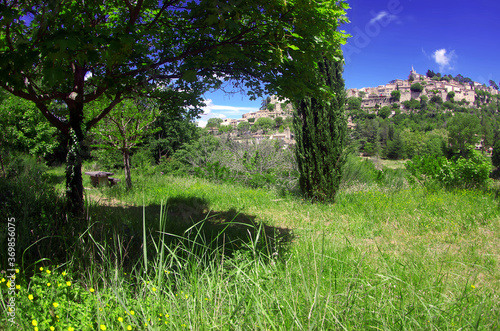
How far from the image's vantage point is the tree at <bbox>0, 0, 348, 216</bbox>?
99.3 inches

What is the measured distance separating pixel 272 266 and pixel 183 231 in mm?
2024

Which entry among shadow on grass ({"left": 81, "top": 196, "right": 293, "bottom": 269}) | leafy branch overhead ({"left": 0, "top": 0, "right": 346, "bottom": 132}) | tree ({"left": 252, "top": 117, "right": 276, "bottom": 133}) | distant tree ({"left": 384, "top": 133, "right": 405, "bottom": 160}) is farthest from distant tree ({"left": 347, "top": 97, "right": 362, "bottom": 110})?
distant tree ({"left": 384, "top": 133, "right": 405, "bottom": 160})

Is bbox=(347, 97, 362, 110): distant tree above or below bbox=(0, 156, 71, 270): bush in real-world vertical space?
above

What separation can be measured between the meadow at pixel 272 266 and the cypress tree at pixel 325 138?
2.00ft

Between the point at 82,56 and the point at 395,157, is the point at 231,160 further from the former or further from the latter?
the point at 395,157

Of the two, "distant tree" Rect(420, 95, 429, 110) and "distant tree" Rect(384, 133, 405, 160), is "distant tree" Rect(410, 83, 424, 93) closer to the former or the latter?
"distant tree" Rect(420, 95, 429, 110)

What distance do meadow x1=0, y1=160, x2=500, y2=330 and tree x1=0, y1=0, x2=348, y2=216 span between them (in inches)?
62.9

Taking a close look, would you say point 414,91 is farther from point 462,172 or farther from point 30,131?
point 30,131

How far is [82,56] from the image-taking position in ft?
8.16

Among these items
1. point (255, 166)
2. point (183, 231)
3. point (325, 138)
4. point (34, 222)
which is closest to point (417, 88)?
point (255, 166)

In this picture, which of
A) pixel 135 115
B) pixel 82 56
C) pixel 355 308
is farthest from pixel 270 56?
pixel 135 115

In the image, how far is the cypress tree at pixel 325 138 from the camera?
22.5ft

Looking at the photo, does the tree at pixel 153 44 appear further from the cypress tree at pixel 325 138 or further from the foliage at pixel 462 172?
the foliage at pixel 462 172

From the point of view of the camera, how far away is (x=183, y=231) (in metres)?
4.04
